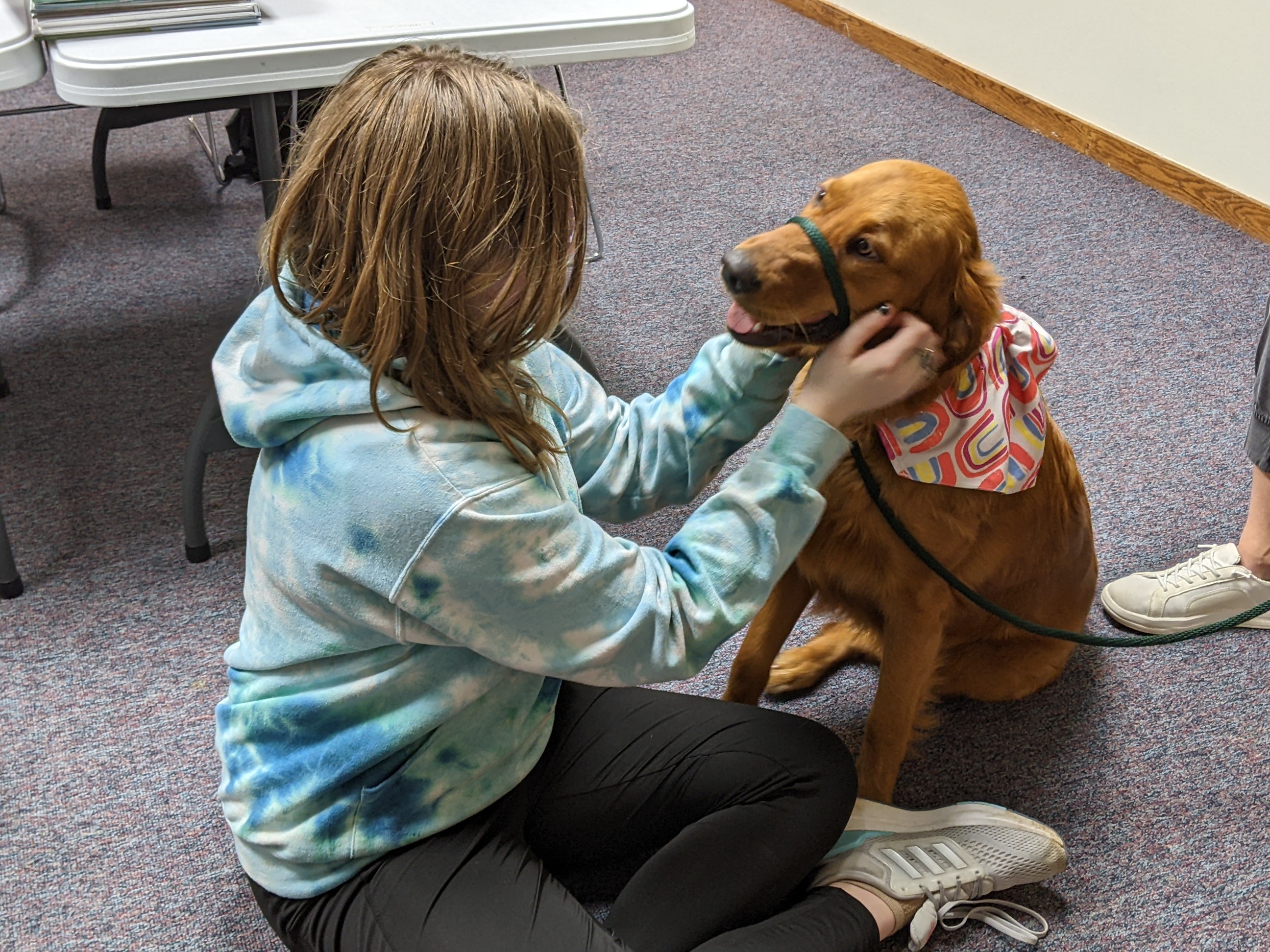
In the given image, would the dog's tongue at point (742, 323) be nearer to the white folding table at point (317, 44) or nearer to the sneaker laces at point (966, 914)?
the white folding table at point (317, 44)

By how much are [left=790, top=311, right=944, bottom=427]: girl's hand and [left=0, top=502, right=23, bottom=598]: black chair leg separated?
4.27 feet

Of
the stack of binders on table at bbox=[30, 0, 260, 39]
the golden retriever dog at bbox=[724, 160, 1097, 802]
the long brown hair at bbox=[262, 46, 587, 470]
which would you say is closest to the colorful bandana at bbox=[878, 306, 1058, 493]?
the golden retriever dog at bbox=[724, 160, 1097, 802]

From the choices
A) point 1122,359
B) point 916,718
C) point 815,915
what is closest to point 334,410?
point 815,915

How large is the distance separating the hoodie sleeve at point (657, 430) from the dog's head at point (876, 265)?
0.49ft

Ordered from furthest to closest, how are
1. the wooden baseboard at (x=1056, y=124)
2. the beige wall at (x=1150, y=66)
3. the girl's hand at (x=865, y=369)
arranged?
the wooden baseboard at (x=1056, y=124) → the beige wall at (x=1150, y=66) → the girl's hand at (x=865, y=369)

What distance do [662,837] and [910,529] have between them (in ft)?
1.52

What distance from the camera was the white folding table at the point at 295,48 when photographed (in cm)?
154

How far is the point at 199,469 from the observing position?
182 cm

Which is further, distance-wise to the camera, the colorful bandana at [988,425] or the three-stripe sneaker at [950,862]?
the three-stripe sneaker at [950,862]

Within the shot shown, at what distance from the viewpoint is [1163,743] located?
1587mm

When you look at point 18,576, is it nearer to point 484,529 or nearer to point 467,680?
point 467,680

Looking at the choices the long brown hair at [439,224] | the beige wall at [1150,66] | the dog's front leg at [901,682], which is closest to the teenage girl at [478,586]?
the long brown hair at [439,224]

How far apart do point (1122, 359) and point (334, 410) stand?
1948 millimetres

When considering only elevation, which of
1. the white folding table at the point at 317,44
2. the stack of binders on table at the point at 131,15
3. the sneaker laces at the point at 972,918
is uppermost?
the stack of binders on table at the point at 131,15
